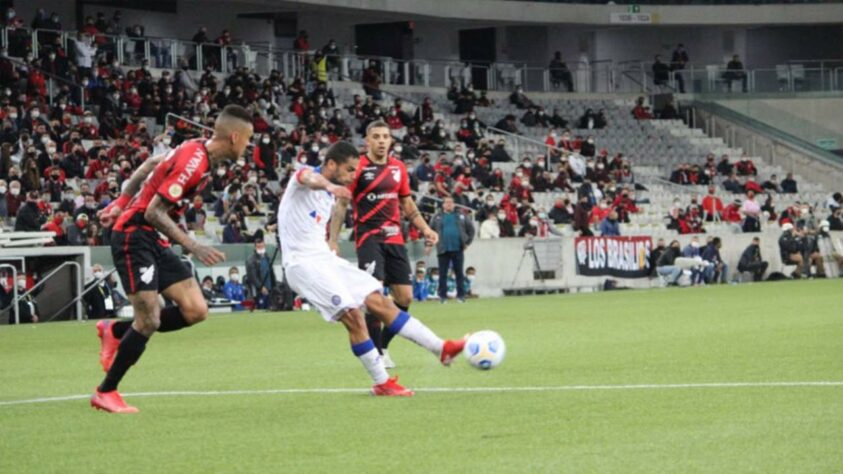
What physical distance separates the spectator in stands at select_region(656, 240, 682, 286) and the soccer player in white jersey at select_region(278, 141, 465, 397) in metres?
27.9

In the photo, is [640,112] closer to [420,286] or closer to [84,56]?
[84,56]

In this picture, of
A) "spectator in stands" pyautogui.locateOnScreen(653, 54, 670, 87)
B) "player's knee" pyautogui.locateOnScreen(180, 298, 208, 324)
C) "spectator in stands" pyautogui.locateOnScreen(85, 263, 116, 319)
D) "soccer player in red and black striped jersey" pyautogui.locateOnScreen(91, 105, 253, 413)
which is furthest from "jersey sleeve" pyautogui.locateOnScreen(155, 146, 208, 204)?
"spectator in stands" pyautogui.locateOnScreen(653, 54, 670, 87)

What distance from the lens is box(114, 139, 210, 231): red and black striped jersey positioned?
10961mm

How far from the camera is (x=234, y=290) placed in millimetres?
31156

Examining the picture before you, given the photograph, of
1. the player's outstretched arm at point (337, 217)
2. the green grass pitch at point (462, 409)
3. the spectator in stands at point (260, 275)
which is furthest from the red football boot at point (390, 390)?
the spectator in stands at point (260, 275)

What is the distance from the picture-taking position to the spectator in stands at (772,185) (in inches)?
2041

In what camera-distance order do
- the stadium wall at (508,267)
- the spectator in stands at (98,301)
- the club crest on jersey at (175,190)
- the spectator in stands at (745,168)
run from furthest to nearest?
the spectator in stands at (745,168), the stadium wall at (508,267), the spectator in stands at (98,301), the club crest on jersey at (175,190)

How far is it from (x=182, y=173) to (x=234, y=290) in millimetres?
20323

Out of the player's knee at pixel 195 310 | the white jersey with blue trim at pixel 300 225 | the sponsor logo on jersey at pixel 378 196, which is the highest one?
the sponsor logo on jersey at pixel 378 196

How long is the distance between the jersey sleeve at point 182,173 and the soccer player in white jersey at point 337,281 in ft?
2.68

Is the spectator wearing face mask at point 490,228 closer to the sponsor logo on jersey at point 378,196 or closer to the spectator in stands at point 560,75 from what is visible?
the sponsor logo on jersey at point 378,196

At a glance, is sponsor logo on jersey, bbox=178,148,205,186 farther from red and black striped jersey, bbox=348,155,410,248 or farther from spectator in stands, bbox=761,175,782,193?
spectator in stands, bbox=761,175,782,193

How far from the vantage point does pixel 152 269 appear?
11336 mm

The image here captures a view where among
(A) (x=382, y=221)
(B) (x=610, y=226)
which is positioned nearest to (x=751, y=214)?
(B) (x=610, y=226)
